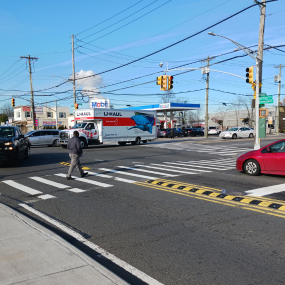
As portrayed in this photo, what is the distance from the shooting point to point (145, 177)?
1139cm

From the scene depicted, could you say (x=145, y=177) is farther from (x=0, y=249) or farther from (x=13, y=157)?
(x=0, y=249)

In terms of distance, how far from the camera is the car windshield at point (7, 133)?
1427 centimetres

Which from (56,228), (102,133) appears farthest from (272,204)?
(102,133)

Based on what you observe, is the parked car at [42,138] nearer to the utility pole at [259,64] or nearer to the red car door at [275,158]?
the utility pole at [259,64]

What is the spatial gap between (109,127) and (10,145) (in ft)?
50.5

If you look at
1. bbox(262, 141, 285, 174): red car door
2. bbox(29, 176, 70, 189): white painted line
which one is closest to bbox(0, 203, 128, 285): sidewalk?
bbox(29, 176, 70, 189): white painted line

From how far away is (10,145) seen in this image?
43.4 feet

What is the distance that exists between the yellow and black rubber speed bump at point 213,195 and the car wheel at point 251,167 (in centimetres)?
302

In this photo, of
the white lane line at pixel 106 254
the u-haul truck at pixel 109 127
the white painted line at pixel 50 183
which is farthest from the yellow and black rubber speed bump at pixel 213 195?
the u-haul truck at pixel 109 127

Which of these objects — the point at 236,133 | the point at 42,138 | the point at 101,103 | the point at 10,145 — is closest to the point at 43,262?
the point at 10,145

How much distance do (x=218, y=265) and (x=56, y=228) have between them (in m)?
3.11

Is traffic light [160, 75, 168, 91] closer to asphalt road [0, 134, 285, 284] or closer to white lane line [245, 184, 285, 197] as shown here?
asphalt road [0, 134, 285, 284]

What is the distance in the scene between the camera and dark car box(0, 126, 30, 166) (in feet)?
43.0

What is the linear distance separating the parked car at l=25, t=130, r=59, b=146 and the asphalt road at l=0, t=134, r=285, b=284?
59.6 ft
